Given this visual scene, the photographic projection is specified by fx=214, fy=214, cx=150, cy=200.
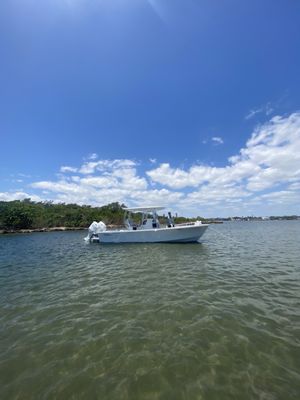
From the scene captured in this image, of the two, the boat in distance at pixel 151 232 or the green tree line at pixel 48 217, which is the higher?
the green tree line at pixel 48 217

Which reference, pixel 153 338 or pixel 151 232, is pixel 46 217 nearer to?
pixel 151 232

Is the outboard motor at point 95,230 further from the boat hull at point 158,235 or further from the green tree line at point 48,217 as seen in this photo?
the green tree line at point 48,217

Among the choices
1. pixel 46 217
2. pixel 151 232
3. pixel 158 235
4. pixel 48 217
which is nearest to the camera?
pixel 158 235

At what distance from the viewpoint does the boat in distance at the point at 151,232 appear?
72.6ft

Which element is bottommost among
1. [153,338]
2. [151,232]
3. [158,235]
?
[153,338]

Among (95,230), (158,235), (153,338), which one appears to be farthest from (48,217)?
(153,338)

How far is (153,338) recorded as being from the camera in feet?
16.4

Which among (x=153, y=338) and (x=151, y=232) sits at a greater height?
(x=151, y=232)

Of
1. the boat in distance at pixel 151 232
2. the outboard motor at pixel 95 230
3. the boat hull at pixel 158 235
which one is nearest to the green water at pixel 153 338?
the boat hull at pixel 158 235

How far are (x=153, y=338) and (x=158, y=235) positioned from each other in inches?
712

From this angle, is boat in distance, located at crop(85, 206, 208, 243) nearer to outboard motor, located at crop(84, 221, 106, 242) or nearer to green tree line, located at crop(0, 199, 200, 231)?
outboard motor, located at crop(84, 221, 106, 242)

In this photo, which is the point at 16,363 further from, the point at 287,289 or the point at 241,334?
the point at 287,289

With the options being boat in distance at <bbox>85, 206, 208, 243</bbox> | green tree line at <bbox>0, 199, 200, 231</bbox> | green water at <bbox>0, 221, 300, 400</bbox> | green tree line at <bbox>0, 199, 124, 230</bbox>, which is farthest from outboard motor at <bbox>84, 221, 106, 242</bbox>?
green tree line at <bbox>0, 199, 124, 230</bbox>

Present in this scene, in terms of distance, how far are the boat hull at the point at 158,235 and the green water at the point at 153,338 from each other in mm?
12264
